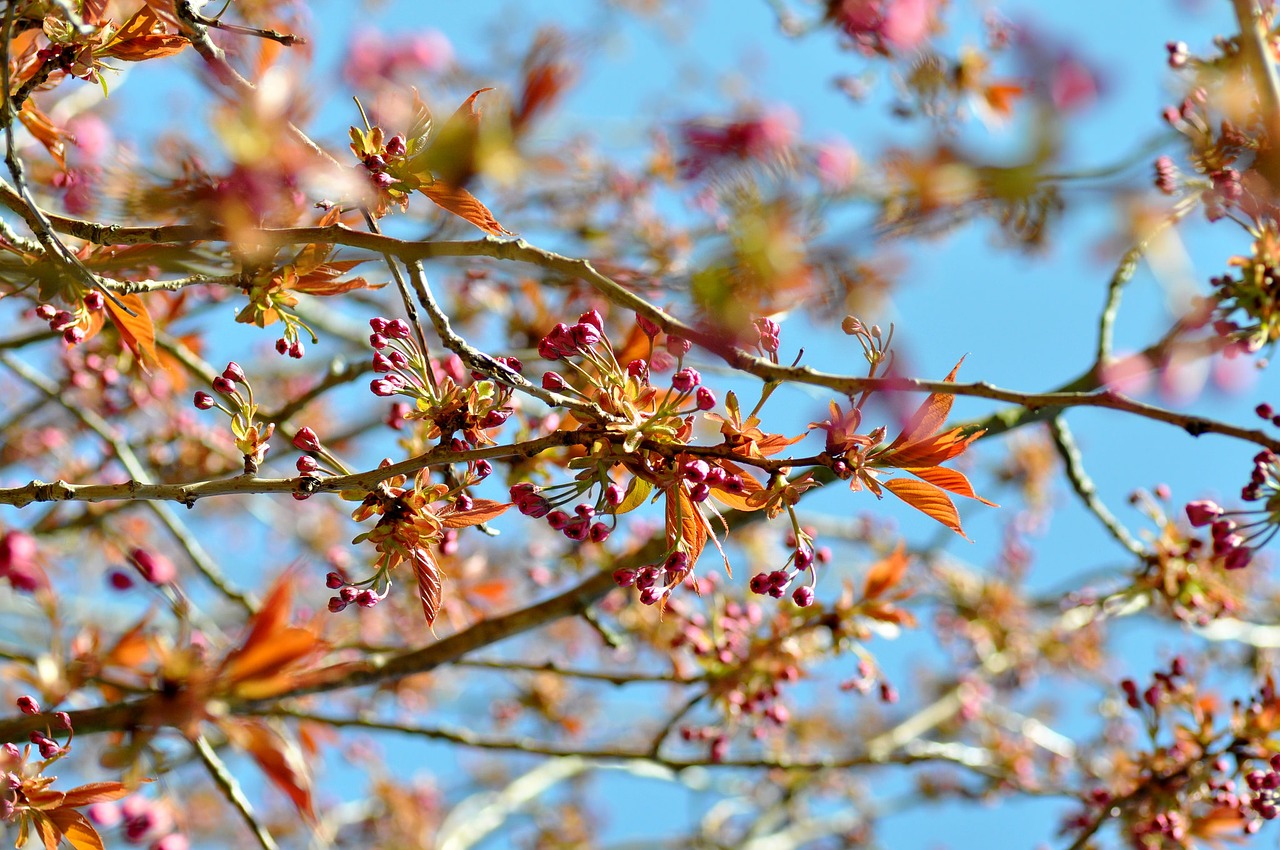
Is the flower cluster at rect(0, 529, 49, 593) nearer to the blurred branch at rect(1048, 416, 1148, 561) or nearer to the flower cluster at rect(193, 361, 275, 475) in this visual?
the flower cluster at rect(193, 361, 275, 475)

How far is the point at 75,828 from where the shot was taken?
1.71 metres

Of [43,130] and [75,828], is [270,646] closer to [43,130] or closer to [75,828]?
[75,828]

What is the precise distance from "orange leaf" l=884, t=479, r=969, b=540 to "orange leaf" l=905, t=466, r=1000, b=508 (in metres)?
0.01

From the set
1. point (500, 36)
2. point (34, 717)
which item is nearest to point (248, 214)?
point (34, 717)

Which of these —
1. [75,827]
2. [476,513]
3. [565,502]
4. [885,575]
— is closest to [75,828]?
[75,827]

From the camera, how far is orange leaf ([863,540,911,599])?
2.50 m

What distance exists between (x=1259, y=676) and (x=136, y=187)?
4.55 meters

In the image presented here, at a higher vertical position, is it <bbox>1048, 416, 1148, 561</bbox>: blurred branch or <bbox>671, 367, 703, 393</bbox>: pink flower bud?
<bbox>1048, 416, 1148, 561</bbox>: blurred branch

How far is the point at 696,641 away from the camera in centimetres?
258

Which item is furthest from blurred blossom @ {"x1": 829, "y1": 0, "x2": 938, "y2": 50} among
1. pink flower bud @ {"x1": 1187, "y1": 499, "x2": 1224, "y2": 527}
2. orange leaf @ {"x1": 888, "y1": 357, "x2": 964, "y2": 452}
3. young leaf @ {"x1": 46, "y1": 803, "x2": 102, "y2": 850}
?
young leaf @ {"x1": 46, "y1": 803, "x2": 102, "y2": 850}

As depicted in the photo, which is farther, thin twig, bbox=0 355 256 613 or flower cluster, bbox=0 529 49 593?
thin twig, bbox=0 355 256 613

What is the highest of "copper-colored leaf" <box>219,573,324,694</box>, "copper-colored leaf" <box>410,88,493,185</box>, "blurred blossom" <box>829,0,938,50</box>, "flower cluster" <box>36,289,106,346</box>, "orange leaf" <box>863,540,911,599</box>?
"blurred blossom" <box>829,0,938,50</box>

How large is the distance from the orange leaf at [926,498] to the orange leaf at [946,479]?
0.04 ft

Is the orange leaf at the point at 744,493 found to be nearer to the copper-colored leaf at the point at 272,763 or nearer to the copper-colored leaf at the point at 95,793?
the copper-colored leaf at the point at 272,763
